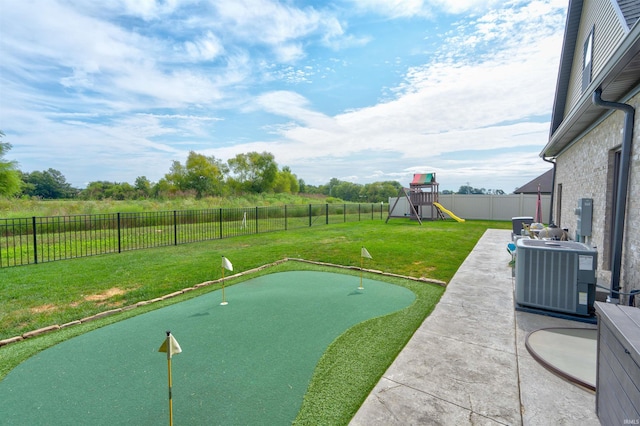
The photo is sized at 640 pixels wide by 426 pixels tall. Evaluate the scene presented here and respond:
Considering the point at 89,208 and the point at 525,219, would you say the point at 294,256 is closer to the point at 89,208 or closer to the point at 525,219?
the point at 525,219

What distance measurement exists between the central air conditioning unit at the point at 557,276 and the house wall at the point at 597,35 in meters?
2.71

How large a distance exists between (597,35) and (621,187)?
4.71 metres

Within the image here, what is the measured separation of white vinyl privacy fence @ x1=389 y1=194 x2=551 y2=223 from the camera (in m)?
17.2

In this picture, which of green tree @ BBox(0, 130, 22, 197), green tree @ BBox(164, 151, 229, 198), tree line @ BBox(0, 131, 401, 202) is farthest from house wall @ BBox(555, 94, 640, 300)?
green tree @ BBox(164, 151, 229, 198)

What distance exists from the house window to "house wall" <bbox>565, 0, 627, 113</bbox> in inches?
6.2

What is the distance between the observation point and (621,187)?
315 centimetres

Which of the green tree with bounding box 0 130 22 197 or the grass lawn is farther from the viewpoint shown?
the green tree with bounding box 0 130 22 197

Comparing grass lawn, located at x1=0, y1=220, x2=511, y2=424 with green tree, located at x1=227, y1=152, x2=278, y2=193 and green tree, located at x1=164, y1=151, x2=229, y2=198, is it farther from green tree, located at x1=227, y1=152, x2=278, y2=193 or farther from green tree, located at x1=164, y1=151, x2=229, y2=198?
green tree, located at x1=227, y1=152, x2=278, y2=193

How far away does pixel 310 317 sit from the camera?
3.51 meters

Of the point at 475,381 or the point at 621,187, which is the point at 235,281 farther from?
the point at 621,187

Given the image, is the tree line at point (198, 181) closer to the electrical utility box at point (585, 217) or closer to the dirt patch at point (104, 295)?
the dirt patch at point (104, 295)

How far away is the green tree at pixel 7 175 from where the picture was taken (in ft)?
44.2

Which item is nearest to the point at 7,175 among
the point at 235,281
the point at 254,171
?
the point at 235,281

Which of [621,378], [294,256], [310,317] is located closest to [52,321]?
[310,317]
